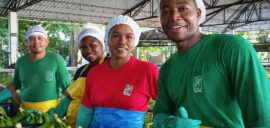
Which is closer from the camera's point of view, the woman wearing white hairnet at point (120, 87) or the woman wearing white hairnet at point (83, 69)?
the woman wearing white hairnet at point (120, 87)

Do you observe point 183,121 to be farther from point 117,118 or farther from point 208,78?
point 117,118

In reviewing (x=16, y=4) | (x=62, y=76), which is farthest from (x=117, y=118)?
(x=16, y=4)

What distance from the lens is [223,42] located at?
1.27 meters

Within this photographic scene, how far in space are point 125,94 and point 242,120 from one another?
2.90 feet

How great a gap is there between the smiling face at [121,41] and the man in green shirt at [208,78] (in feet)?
1.88

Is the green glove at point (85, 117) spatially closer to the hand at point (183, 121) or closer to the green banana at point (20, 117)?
the green banana at point (20, 117)

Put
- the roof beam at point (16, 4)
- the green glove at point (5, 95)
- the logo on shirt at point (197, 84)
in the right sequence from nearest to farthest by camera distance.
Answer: the logo on shirt at point (197, 84) < the green glove at point (5, 95) < the roof beam at point (16, 4)

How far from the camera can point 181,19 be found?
138 cm

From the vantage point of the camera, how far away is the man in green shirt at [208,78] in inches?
45.7

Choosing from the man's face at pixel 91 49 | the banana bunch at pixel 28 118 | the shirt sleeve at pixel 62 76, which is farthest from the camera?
the shirt sleeve at pixel 62 76

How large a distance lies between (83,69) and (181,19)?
1.45 metres

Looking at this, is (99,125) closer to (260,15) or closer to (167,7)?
(167,7)

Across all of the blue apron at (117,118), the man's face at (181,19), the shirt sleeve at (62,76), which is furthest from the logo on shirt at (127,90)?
the shirt sleeve at (62,76)

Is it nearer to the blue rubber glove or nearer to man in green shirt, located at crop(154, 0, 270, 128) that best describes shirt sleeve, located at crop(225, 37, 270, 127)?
man in green shirt, located at crop(154, 0, 270, 128)
